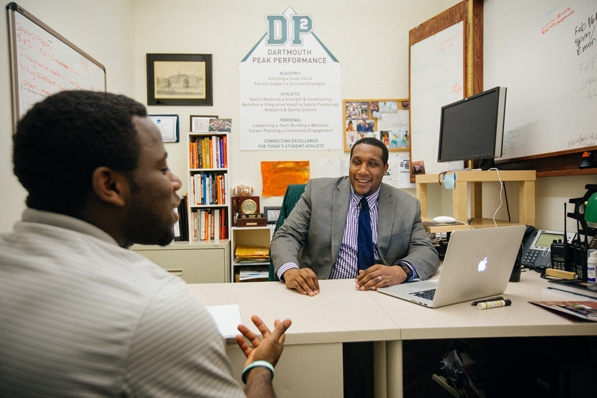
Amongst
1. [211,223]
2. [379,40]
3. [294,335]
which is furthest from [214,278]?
[379,40]

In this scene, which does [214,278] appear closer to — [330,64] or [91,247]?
[330,64]

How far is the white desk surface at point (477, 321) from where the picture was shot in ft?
3.22

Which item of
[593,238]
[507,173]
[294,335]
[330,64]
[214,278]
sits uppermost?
[330,64]

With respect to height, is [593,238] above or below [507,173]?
below

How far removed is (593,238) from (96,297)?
5.83ft

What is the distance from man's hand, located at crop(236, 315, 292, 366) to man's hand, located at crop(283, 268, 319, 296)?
40 centimetres

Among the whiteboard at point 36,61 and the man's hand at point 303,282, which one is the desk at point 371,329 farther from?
the whiteboard at point 36,61

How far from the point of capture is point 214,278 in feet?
Answer: 8.95

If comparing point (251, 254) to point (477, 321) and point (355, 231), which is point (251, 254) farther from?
point (477, 321)

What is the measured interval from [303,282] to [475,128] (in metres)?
1.45

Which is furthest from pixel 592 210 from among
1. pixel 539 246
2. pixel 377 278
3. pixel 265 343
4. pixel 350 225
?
pixel 265 343

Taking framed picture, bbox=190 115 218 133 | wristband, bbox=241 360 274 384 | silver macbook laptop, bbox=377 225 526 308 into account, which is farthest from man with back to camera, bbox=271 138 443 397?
framed picture, bbox=190 115 218 133

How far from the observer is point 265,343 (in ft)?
2.71

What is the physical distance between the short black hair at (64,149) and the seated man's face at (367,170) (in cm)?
141
